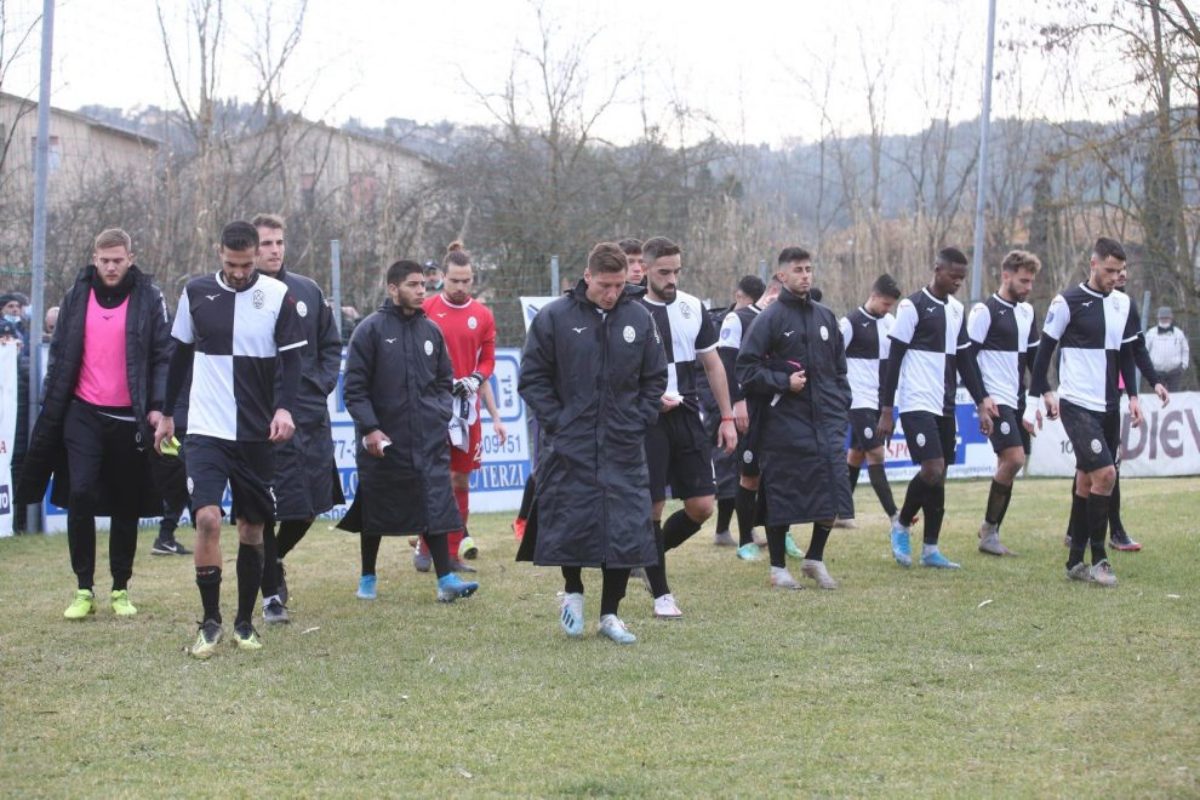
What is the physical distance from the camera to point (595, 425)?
283 inches

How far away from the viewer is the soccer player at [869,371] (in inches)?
470

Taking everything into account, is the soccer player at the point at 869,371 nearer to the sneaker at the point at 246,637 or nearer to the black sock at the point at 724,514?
the black sock at the point at 724,514

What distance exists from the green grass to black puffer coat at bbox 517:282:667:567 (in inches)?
20.8

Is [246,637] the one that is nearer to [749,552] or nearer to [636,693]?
[636,693]

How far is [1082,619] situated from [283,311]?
15.1ft

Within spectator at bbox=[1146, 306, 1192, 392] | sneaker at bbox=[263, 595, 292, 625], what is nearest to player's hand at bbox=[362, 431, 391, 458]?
sneaker at bbox=[263, 595, 292, 625]

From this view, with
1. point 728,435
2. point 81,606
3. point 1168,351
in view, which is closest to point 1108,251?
point 728,435

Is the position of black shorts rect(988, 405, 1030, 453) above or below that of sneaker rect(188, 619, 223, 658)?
above

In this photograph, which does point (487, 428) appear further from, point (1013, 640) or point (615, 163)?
point (615, 163)

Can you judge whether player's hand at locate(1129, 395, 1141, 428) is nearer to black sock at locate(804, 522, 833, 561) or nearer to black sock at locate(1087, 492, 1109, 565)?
black sock at locate(1087, 492, 1109, 565)

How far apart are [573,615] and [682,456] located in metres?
1.29

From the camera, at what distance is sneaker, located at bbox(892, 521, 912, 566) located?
1016 cm

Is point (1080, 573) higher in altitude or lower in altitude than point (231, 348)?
lower

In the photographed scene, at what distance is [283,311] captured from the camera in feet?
23.7
